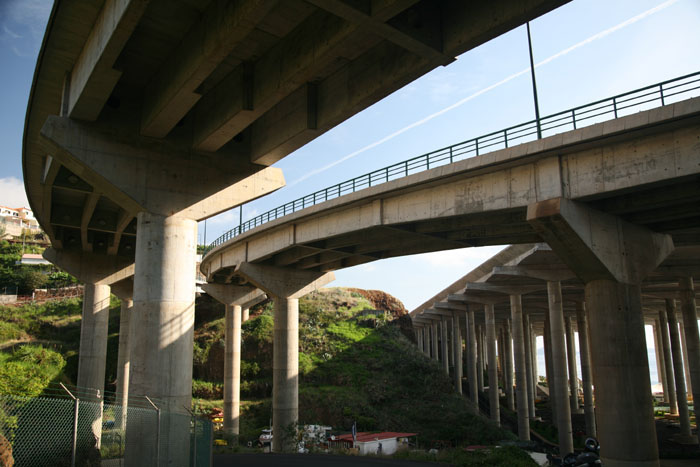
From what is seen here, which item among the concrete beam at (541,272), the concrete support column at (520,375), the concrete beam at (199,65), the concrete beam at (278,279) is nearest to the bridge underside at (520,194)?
the concrete beam at (278,279)

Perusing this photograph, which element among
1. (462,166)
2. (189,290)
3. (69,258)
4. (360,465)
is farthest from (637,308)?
(69,258)

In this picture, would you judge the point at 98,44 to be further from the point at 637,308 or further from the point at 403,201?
the point at 637,308

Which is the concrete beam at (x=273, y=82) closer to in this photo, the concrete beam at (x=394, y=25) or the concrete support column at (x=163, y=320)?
the concrete beam at (x=394, y=25)

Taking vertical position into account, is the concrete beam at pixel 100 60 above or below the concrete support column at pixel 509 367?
above

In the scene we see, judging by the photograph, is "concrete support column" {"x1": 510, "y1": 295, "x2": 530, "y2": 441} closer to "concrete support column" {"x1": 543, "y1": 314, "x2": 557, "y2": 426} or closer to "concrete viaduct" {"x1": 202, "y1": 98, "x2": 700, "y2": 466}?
"concrete support column" {"x1": 543, "y1": 314, "x2": 557, "y2": 426}

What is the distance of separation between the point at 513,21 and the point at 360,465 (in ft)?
62.8

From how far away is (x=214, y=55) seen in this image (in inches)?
439

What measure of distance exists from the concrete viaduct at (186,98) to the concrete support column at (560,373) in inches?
935

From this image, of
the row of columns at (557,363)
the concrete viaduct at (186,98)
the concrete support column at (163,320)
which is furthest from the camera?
the row of columns at (557,363)

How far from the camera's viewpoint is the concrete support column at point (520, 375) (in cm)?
4325

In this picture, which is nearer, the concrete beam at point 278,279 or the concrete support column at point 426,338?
the concrete beam at point 278,279

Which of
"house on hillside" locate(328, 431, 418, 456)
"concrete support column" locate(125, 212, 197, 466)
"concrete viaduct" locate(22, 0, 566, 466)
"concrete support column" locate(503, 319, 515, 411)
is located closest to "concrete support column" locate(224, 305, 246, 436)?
"house on hillside" locate(328, 431, 418, 456)

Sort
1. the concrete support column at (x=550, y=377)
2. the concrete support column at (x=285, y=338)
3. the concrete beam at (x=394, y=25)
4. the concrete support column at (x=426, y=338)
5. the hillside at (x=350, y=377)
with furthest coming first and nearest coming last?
the concrete support column at (x=426, y=338) < the concrete support column at (x=550, y=377) < the hillside at (x=350, y=377) < the concrete support column at (x=285, y=338) < the concrete beam at (x=394, y=25)

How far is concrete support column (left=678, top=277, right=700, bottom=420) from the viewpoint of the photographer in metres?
37.9
